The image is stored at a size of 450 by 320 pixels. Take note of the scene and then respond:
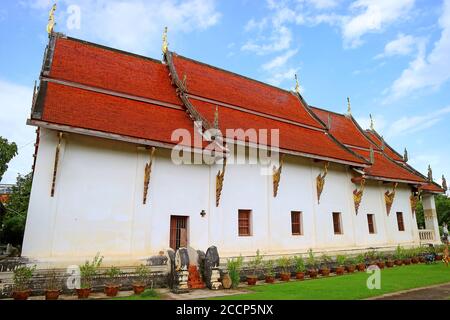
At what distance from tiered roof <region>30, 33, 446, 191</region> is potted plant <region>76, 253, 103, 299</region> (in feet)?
11.8

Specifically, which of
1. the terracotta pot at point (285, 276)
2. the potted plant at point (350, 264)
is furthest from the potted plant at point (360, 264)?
the terracotta pot at point (285, 276)

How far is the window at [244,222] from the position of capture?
12.8 m

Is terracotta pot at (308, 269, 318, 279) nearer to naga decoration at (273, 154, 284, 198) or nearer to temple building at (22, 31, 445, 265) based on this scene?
temple building at (22, 31, 445, 265)

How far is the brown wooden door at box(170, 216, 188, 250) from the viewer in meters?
11.2

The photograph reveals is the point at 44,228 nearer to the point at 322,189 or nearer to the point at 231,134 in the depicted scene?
the point at 231,134

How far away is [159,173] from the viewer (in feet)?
36.9

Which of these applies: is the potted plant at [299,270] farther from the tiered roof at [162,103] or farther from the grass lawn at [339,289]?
the tiered roof at [162,103]

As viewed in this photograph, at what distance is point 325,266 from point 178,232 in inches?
225

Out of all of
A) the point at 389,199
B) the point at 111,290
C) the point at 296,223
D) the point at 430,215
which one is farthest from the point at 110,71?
the point at 430,215

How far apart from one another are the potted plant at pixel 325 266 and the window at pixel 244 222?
2.92 metres

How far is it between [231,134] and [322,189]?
540 centimetres

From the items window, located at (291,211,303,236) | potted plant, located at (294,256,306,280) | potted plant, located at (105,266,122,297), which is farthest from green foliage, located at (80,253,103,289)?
window, located at (291,211,303,236)

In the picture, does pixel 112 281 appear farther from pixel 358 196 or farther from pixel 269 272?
pixel 358 196

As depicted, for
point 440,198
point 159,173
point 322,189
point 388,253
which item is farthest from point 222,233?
point 440,198
